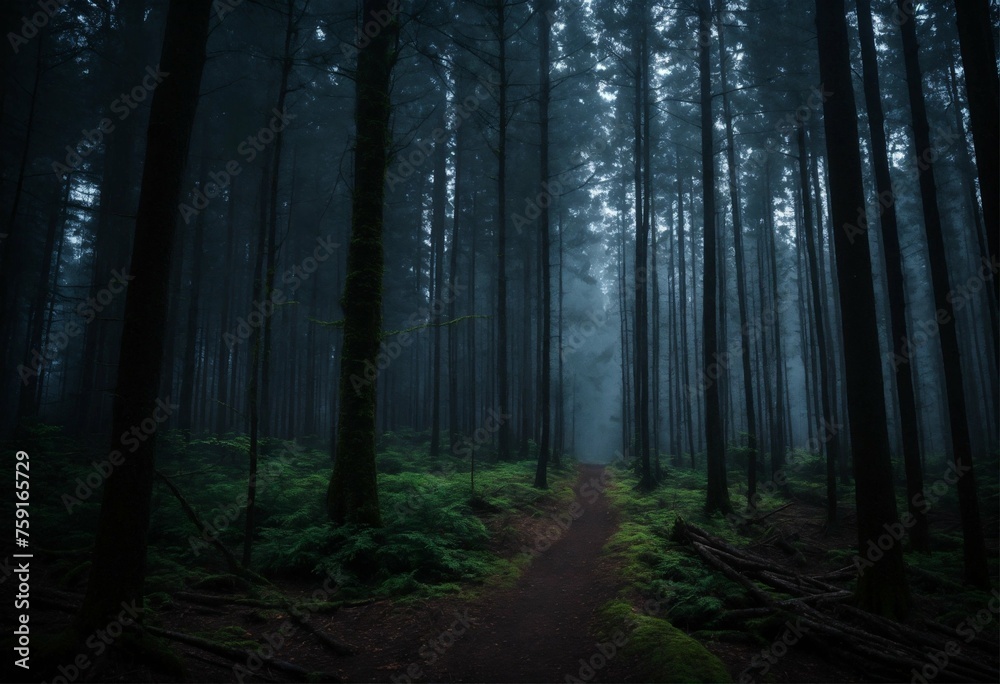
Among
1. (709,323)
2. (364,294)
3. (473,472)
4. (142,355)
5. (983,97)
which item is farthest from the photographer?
(709,323)

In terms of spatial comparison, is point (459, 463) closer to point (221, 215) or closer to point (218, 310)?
point (221, 215)

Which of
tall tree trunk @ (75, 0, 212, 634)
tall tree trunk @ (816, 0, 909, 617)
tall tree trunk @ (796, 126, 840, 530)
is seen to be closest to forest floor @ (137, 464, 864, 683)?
tall tree trunk @ (75, 0, 212, 634)

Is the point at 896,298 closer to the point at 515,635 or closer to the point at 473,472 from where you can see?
the point at 515,635

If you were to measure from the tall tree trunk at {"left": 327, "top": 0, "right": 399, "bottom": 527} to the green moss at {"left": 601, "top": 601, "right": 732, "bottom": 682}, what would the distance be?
444cm

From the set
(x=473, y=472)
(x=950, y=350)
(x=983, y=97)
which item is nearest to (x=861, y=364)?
(x=983, y=97)

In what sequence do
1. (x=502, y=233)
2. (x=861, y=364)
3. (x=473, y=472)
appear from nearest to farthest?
1. (x=861, y=364)
2. (x=473, y=472)
3. (x=502, y=233)

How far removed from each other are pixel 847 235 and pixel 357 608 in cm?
819

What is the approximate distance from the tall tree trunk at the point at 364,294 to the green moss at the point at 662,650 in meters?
4.44

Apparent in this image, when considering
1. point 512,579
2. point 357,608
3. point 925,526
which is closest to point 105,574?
point 357,608

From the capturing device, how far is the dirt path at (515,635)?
489 centimetres

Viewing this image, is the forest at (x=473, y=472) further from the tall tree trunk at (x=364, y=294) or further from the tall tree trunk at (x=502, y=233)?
the tall tree trunk at (x=502, y=233)

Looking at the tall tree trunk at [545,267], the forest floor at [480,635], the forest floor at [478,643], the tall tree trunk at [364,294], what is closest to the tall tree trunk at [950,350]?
the forest floor at [480,635]

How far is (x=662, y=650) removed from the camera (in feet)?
15.6

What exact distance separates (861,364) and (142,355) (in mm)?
8194
